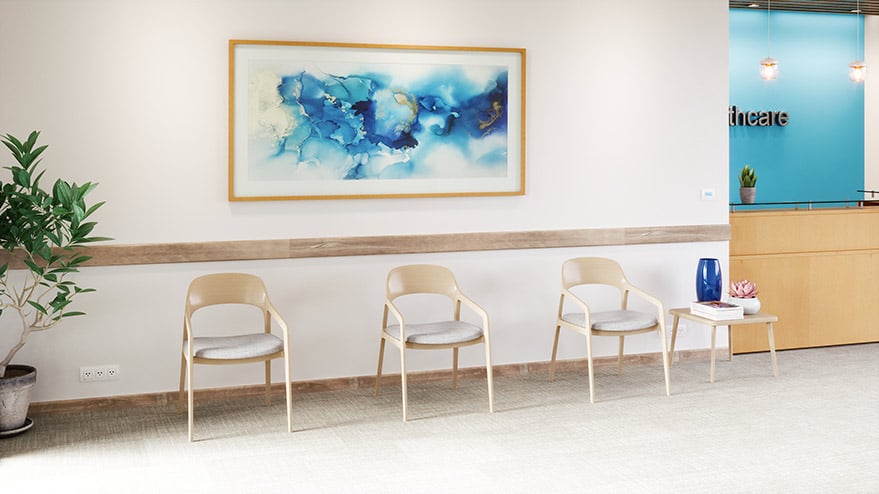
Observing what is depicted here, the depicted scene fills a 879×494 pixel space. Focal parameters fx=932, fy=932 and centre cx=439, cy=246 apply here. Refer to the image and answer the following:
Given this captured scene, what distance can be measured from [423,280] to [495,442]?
1.42 metres

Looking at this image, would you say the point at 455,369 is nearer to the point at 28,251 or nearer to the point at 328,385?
the point at 328,385

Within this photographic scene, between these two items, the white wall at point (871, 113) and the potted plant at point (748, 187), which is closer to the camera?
the potted plant at point (748, 187)

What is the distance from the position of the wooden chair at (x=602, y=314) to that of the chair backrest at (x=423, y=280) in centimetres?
80

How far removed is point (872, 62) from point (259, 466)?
8324mm

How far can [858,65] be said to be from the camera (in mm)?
9234

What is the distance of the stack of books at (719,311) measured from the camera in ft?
20.8

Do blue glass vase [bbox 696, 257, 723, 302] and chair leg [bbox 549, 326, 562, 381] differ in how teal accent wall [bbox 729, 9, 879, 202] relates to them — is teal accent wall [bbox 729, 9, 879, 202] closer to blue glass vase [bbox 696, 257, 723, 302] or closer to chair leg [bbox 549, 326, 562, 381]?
blue glass vase [bbox 696, 257, 723, 302]

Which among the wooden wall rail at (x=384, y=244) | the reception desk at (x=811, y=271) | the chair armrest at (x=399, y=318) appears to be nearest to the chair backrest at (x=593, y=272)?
the wooden wall rail at (x=384, y=244)

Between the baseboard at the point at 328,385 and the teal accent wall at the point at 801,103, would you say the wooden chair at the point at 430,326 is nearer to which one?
the baseboard at the point at 328,385

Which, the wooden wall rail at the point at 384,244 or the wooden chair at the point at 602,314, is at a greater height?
the wooden wall rail at the point at 384,244

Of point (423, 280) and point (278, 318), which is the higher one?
point (423, 280)

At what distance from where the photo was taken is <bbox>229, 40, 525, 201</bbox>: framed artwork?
5828 millimetres

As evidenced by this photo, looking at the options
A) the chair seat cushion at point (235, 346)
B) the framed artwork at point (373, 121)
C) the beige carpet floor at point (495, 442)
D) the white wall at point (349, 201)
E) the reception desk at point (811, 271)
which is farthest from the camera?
the reception desk at point (811, 271)

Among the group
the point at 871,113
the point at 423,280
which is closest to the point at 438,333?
the point at 423,280
